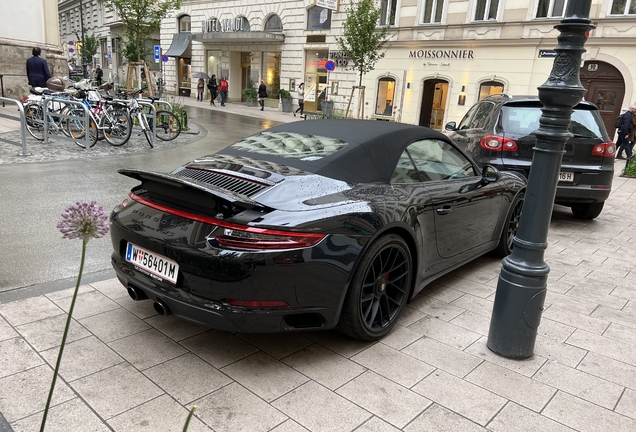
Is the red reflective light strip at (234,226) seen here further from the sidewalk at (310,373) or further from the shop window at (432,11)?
the shop window at (432,11)

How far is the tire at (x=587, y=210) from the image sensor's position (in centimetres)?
746

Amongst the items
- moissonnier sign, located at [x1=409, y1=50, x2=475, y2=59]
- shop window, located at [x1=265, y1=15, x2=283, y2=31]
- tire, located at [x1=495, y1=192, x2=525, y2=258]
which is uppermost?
shop window, located at [x1=265, y1=15, x2=283, y2=31]

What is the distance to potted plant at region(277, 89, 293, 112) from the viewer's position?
2967cm

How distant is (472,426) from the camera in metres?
2.62

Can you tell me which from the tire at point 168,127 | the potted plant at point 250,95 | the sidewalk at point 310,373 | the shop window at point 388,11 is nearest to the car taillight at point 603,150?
the sidewalk at point 310,373

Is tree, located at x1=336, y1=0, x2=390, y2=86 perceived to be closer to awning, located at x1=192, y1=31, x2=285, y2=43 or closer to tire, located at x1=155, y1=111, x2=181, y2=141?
awning, located at x1=192, y1=31, x2=285, y2=43

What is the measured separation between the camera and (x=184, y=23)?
127 feet

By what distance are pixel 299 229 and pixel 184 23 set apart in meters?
40.0

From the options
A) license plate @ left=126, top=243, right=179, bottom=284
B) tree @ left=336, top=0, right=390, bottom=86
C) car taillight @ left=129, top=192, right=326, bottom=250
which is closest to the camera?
car taillight @ left=129, top=192, right=326, bottom=250

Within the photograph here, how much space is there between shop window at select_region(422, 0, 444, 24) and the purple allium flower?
24.5m

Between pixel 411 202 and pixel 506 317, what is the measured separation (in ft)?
3.26

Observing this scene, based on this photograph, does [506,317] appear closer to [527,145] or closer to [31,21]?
[527,145]

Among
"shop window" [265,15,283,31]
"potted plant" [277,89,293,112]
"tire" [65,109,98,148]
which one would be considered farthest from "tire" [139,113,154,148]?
"shop window" [265,15,283,31]

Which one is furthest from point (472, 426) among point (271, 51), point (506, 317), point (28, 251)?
point (271, 51)
